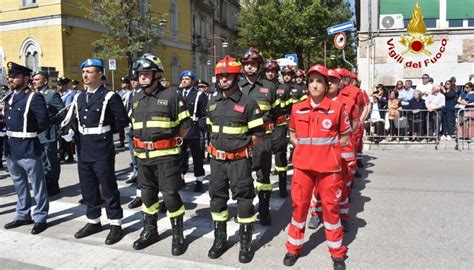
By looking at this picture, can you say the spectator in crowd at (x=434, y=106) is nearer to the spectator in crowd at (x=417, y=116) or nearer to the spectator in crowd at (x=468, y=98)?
the spectator in crowd at (x=417, y=116)

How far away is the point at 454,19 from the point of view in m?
16.6

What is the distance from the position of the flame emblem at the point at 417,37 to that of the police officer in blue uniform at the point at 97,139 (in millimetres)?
14043

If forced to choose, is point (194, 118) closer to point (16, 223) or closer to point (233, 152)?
point (16, 223)

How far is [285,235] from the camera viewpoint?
211 inches

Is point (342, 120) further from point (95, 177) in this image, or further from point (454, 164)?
point (454, 164)

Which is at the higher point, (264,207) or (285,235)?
(264,207)

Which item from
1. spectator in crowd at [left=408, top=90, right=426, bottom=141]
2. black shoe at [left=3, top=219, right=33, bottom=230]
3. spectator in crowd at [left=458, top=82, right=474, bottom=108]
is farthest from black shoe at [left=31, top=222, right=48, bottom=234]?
spectator in crowd at [left=458, top=82, right=474, bottom=108]

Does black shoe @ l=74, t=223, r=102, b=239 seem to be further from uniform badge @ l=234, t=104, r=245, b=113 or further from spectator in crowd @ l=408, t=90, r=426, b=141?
spectator in crowd @ l=408, t=90, r=426, b=141

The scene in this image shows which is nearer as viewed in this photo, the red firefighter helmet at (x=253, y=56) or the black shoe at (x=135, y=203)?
the red firefighter helmet at (x=253, y=56)

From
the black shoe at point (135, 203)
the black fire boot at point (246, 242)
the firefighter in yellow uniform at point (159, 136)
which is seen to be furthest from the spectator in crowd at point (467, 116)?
the firefighter in yellow uniform at point (159, 136)

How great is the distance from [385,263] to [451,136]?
391 inches

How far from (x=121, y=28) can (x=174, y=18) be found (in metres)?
17.1

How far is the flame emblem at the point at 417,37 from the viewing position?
1630cm

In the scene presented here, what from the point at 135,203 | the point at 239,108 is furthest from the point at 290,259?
the point at 135,203
